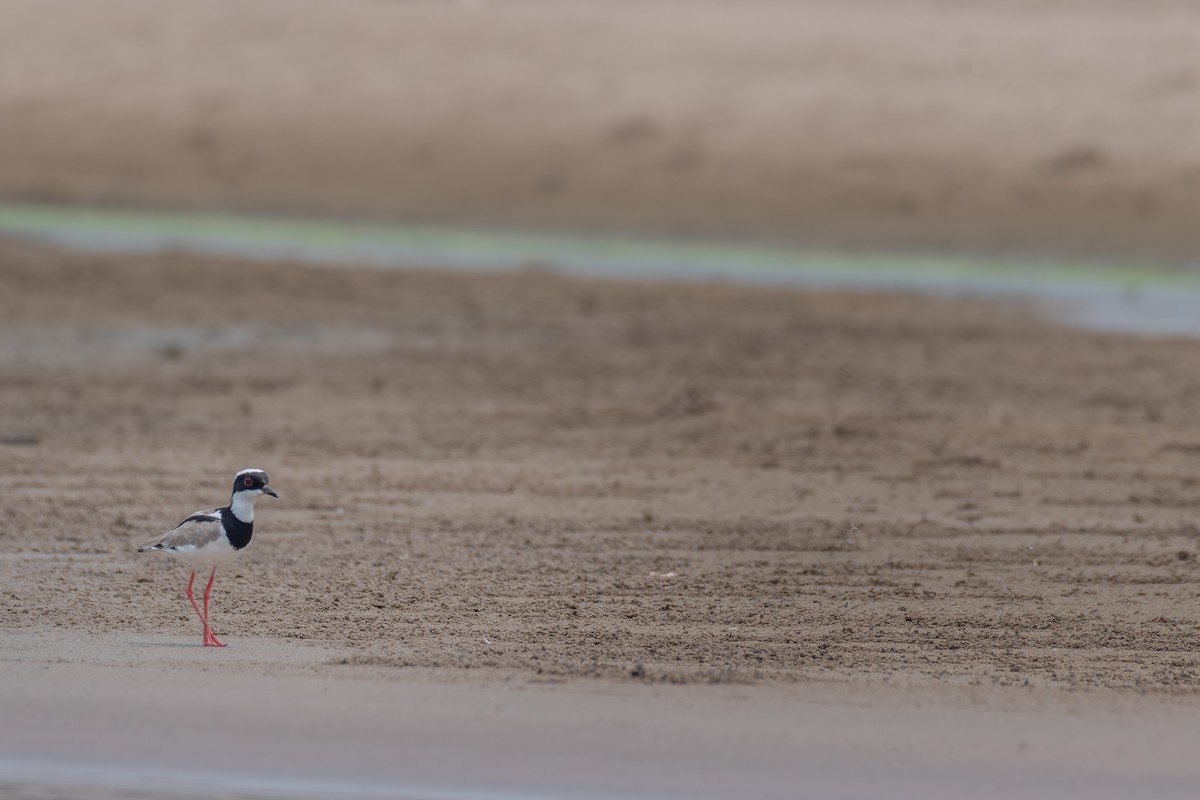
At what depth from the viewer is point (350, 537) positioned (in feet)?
22.6

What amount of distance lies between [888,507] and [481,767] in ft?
9.79

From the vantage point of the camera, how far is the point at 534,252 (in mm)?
15266

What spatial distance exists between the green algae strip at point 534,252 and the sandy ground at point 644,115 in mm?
310

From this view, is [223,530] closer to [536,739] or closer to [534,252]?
[536,739]

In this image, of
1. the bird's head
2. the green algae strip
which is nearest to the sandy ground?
the green algae strip

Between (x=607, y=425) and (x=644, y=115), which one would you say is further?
(x=644, y=115)

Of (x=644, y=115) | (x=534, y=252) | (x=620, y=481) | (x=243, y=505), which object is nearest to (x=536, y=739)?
(x=243, y=505)

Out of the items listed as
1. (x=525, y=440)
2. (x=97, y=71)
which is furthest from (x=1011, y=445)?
(x=97, y=71)

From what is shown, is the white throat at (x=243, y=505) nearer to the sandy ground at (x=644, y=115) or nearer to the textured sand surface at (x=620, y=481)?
the textured sand surface at (x=620, y=481)

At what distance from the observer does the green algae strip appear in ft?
46.9

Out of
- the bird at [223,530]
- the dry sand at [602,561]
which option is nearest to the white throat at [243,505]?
the bird at [223,530]

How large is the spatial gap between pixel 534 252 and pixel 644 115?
2.73 meters

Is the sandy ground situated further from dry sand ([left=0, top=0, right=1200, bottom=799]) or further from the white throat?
the white throat

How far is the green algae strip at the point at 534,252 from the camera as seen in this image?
46.9 ft
